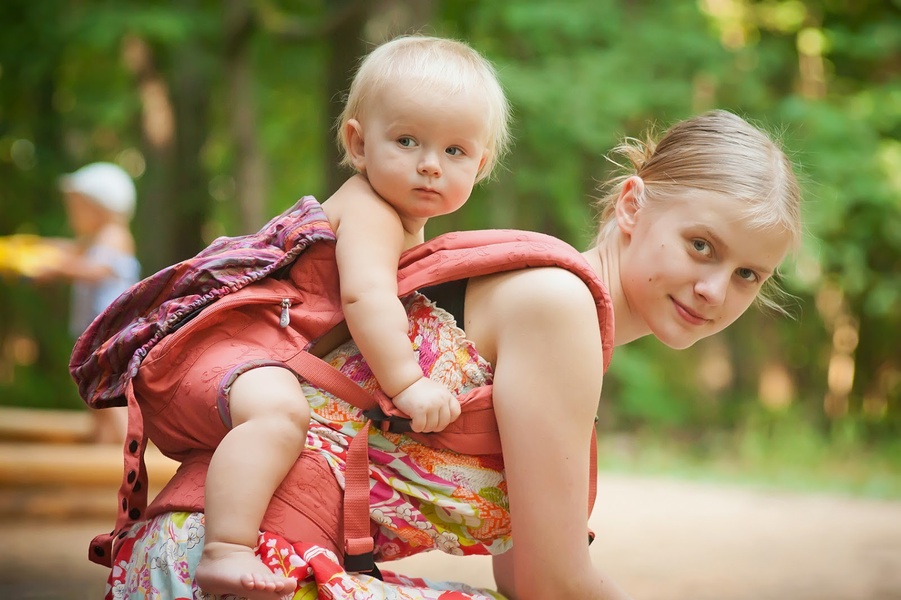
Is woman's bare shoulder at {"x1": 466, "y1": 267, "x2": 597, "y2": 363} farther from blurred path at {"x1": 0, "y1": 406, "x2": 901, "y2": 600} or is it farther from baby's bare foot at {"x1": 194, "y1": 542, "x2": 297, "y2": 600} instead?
blurred path at {"x1": 0, "y1": 406, "x2": 901, "y2": 600}

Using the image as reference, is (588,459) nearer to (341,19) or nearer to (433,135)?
(433,135)

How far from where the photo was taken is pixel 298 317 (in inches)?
61.5

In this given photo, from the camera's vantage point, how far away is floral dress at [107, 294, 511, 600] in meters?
1.52

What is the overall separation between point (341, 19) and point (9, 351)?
10.7 metres

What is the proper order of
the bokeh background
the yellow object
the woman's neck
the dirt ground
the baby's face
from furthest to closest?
the bokeh background → the yellow object → the dirt ground → the woman's neck → the baby's face

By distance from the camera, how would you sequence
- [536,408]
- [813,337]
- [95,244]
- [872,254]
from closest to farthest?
[536,408] → [95,244] → [872,254] → [813,337]

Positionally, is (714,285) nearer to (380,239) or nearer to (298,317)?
(380,239)

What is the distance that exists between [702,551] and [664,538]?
219 millimetres

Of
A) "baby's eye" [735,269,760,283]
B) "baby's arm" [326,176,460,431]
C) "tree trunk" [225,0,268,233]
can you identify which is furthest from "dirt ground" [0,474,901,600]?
"tree trunk" [225,0,268,233]

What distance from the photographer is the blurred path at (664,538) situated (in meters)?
4.29

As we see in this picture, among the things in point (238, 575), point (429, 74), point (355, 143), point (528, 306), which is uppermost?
point (429, 74)

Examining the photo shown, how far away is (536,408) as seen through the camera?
4.82ft

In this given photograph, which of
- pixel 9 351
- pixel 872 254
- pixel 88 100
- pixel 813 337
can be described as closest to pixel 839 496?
pixel 872 254

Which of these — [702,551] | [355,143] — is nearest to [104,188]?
[702,551]
